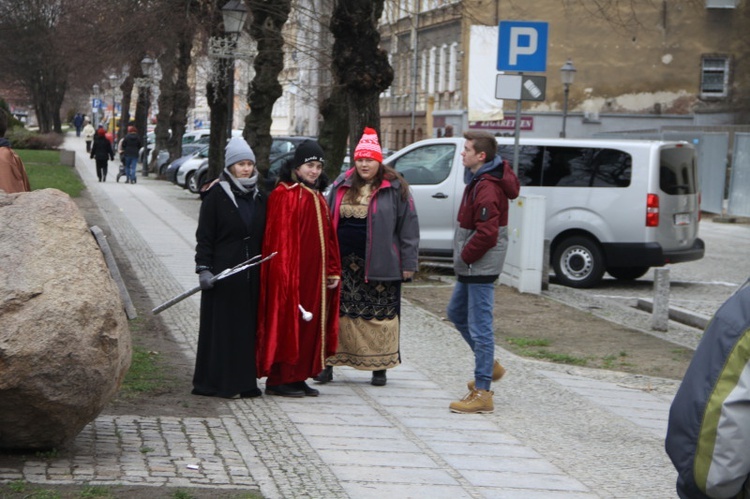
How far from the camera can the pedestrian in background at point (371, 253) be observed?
8.48 m

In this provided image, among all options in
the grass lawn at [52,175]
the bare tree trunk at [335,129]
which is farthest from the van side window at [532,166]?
the grass lawn at [52,175]

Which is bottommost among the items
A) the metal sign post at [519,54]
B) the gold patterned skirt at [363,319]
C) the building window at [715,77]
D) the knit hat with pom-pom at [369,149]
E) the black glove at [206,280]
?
the gold patterned skirt at [363,319]

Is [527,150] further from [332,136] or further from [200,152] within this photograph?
[200,152]

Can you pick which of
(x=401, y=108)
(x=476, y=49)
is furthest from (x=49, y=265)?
(x=401, y=108)

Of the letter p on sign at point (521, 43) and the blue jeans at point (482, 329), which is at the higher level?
the letter p on sign at point (521, 43)

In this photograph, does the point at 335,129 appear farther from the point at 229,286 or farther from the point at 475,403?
the point at 475,403

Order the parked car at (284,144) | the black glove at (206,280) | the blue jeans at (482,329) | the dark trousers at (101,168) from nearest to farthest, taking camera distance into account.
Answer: the black glove at (206,280), the blue jeans at (482,329), the parked car at (284,144), the dark trousers at (101,168)

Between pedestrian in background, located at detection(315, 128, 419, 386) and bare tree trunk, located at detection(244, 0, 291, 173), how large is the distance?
1736 cm

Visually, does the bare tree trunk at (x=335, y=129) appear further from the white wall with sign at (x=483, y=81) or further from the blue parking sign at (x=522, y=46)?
the white wall with sign at (x=483, y=81)

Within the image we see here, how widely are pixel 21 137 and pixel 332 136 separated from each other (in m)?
39.6

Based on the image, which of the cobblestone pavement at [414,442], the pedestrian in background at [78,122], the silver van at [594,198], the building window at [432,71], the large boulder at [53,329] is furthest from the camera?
the pedestrian in background at [78,122]

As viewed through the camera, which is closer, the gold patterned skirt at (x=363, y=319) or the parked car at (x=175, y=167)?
the gold patterned skirt at (x=363, y=319)

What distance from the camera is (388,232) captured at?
27.8 ft

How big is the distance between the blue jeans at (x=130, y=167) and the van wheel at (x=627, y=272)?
2526 centimetres
